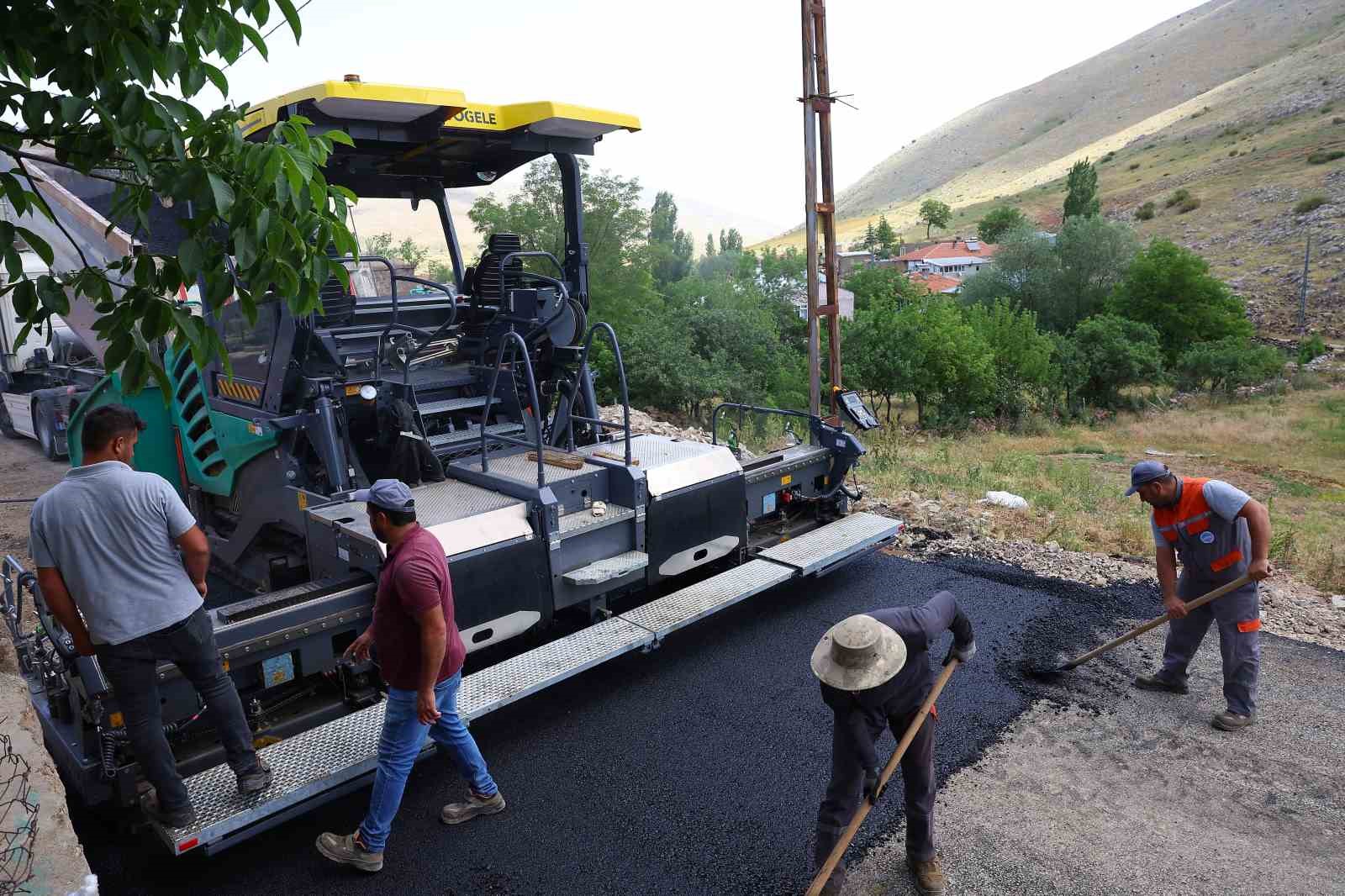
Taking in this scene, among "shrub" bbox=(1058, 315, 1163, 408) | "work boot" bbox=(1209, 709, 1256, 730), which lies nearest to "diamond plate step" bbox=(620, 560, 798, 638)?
"work boot" bbox=(1209, 709, 1256, 730)

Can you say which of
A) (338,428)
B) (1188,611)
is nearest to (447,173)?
(338,428)

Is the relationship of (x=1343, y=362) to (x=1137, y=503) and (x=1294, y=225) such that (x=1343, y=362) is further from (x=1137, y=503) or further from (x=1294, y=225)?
(x=1137, y=503)

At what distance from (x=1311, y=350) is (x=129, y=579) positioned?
3960cm

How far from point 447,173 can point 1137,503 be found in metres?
9.35

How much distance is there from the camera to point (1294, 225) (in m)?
45.2

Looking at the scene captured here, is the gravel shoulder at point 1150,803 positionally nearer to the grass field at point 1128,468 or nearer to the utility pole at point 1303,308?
the grass field at point 1128,468

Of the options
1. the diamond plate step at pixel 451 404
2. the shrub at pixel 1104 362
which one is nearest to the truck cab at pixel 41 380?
the diamond plate step at pixel 451 404

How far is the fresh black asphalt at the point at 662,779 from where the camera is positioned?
141 inches

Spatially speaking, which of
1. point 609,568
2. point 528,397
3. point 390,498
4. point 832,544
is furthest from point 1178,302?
point 390,498

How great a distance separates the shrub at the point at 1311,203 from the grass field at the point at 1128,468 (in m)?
22.8

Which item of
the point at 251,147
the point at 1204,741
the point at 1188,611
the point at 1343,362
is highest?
the point at 251,147

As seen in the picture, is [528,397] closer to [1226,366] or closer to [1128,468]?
[1128,468]

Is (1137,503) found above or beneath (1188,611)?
beneath

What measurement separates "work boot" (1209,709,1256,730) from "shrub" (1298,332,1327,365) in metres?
34.8
